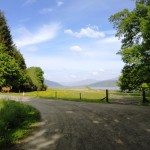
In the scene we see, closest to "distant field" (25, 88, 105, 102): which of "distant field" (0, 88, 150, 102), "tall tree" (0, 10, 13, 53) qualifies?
"distant field" (0, 88, 150, 102)

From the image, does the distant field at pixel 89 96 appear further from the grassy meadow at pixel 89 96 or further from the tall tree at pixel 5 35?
the tall tree at pixel 5 35

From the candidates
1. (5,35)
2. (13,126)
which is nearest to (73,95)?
(5,35)

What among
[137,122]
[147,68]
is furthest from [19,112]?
[147,68]

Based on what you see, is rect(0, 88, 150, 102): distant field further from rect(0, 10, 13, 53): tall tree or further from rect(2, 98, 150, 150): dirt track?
rect(0, 10, 13, 53): tall tree

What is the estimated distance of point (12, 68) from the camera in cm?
6397

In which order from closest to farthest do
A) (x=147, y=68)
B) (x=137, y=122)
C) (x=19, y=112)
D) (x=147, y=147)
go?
(x=147, y=147) < (x=137, y=122) < (x=19, y=112) < (x=147, y=68)

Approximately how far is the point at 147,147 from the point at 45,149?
3.28 m

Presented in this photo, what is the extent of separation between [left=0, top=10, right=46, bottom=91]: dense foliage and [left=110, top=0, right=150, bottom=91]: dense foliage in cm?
3161

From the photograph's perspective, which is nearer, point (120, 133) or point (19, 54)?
point (120, 133)

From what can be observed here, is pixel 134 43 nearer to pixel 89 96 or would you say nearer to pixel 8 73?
pixel 89 96

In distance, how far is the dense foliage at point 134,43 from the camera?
3114cm

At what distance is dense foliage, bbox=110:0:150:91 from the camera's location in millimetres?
31141

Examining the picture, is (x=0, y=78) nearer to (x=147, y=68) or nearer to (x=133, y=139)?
(x=147, y=68)

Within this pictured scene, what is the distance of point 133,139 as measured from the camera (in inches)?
410
